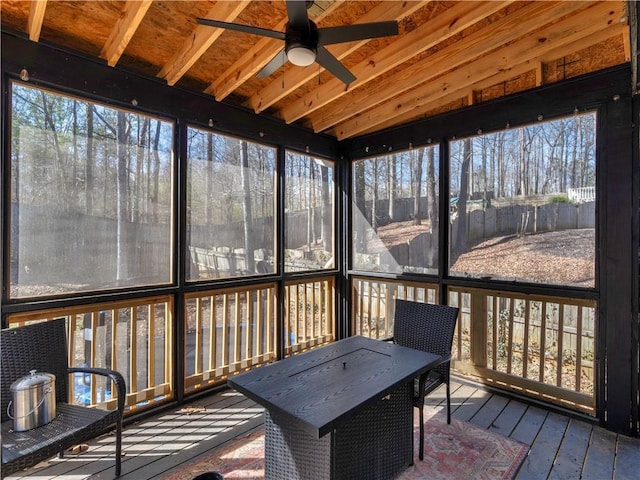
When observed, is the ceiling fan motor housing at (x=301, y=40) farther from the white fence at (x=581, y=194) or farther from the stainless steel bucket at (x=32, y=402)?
the white fence at (x=581, y=194)

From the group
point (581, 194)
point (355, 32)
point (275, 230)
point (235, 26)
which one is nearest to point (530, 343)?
point (581, 194)

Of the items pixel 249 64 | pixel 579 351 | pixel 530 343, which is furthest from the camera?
pixel 530 343

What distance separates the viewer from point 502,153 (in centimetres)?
334

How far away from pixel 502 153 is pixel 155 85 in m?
3.32

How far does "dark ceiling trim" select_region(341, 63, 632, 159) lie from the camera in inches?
107

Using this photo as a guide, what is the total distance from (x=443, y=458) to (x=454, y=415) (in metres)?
0.68

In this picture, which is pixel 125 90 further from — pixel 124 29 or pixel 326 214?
pixel 326 214

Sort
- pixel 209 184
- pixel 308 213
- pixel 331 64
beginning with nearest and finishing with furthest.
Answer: pixel 331 64, pixel 209 184, pixel 308 213

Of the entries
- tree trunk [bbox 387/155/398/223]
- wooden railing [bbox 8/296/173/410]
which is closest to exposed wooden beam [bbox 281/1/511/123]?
tree trunk [bbox 387/155/398/223]

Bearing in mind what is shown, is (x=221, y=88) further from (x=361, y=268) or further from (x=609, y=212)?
(x=609, y=212)

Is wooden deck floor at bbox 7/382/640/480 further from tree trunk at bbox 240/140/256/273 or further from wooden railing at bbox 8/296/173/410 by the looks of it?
tree trunk at bbox 240/140/256/273

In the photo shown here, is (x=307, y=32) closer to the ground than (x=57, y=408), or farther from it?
farther from it

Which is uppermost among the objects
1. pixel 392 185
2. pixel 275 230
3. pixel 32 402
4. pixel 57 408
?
pixel 392 185

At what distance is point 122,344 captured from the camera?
289 centimetres
